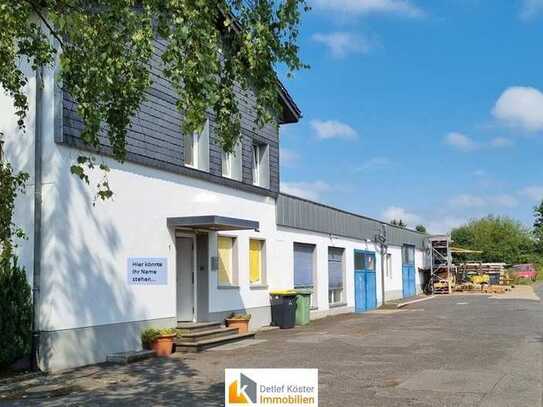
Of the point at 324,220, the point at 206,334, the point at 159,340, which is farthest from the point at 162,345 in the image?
the point at 324,220

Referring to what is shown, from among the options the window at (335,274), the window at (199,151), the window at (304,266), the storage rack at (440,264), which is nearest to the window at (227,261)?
the window at (199,151)

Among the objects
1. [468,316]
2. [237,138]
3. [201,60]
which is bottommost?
[468,316]

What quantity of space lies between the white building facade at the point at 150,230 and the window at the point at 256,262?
31 millimetres

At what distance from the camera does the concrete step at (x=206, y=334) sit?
15.7 metres

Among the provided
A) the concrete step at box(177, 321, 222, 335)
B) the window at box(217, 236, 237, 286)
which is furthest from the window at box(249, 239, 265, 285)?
the concrete step at box(177, 321, 222, 335)

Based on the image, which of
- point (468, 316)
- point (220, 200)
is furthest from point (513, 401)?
point (468, 316)

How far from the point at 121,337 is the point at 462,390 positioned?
7.34 m

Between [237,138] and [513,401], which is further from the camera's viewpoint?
[513,401]

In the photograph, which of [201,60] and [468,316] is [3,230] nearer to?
[201,60]

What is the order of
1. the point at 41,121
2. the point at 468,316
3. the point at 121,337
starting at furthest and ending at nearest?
the point at 468,316, the point at 121,337, the point at 41,121

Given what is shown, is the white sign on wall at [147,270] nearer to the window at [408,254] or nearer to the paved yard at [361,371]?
the paved yard at [361,371]

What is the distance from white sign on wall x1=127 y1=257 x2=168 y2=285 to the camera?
15008 millimetres

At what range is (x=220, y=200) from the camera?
18.7 meters

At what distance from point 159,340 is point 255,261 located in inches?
266
